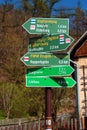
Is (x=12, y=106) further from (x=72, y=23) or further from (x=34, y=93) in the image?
(x=72, y=23)

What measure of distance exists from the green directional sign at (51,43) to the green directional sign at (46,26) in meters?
0.16

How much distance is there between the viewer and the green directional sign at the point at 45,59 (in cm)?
862

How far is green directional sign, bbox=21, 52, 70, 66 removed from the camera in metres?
8.62

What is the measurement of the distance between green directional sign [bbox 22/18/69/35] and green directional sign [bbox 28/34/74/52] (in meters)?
0.16

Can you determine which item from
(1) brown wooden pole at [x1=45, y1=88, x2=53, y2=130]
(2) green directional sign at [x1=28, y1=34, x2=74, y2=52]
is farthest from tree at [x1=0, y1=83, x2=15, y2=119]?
(1) brown wooden pole at [x1=45, y1=88, x2=53, y2=130]

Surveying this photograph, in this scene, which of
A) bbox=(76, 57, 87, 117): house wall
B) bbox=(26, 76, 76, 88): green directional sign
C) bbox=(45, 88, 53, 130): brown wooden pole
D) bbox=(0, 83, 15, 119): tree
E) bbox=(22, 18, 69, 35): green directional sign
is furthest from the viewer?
bbox=(0, 83, 15, 119): tree

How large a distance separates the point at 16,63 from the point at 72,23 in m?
20.7

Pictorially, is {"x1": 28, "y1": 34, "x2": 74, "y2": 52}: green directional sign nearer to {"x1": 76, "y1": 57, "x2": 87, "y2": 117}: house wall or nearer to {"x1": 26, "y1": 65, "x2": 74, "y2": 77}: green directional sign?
{"x1": 26, "y1": 65, "x2": 74, "y2": 77}: green directional sign

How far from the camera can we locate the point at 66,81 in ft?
28.7

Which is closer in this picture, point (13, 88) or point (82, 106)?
point (82, 106)

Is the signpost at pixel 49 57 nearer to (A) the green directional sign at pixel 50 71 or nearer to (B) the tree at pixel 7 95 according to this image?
(A) the green directional sign at pixel 50 71

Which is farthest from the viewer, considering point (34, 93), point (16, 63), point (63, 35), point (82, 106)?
point (16, 63)

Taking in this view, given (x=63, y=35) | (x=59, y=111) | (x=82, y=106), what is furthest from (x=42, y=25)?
(x=59, y=111)


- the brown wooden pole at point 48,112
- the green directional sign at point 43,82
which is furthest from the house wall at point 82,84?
the brown wooden pole at point 48,112
